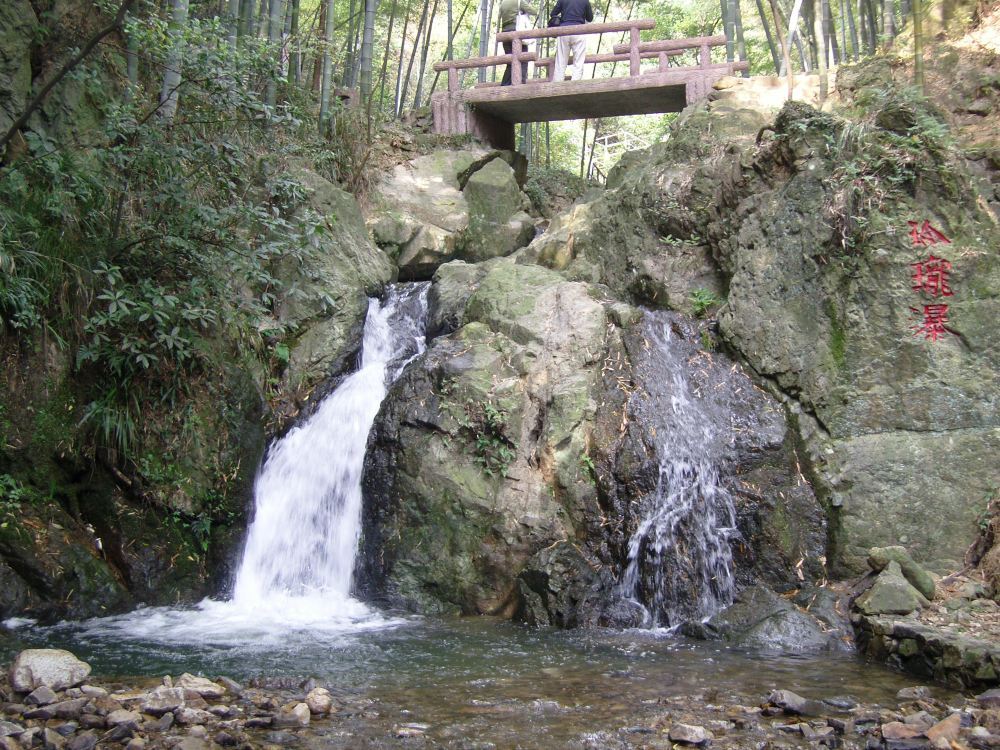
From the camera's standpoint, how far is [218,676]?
4.38m

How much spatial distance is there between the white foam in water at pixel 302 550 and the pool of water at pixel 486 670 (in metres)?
0.07

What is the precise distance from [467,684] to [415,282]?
650cm

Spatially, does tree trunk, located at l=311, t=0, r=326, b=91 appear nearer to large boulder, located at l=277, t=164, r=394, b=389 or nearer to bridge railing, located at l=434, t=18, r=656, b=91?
bridge railing, located at l=434, t=18, r=656, b=91

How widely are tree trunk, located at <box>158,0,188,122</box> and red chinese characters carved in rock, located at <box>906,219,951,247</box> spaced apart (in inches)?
239

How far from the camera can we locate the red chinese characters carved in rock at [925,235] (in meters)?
6.54

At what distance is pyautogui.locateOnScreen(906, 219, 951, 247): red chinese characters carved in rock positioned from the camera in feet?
21.5

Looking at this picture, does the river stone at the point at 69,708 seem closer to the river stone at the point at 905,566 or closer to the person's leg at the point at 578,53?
the river stone at the point at 905,566

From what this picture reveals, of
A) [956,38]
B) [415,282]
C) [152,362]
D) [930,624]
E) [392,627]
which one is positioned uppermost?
[956,38]

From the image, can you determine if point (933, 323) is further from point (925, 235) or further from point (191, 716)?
point (191, 716)

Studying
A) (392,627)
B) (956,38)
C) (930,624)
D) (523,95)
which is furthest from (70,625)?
(956,38)

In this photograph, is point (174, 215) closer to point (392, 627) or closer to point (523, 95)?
point (392, 627)

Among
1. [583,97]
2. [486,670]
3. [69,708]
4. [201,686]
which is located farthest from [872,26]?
[69,708]

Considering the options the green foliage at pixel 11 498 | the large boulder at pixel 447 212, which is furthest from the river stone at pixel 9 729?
the large boulder at pixel 447 212

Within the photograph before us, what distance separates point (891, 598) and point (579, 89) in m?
8.40
